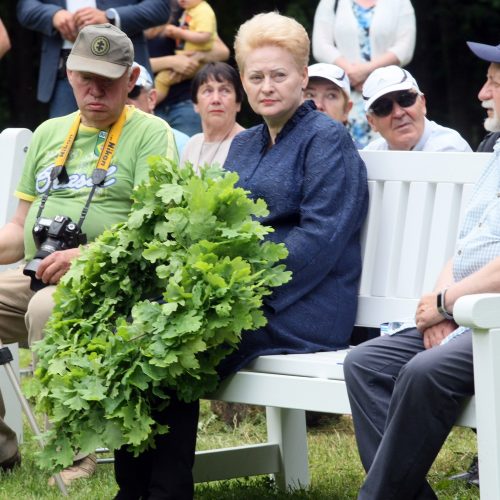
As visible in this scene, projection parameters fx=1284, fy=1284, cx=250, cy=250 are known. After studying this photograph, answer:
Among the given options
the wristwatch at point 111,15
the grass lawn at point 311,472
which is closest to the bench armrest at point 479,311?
the grass lawn at point 311,472

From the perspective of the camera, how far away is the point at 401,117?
18.9 ft

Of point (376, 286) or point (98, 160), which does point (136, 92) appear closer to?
point (98, 160)

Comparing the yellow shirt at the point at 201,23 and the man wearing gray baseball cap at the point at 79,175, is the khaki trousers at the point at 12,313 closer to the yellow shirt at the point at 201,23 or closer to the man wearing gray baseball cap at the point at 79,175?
the man wearing gray baseball cap at the point at 79,175

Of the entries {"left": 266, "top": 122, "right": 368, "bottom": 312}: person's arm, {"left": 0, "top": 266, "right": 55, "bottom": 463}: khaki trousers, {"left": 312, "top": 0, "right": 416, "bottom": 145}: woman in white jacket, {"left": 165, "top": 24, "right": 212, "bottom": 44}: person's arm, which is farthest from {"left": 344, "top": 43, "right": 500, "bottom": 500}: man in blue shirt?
{"left": 165, "top": 24, "right": 212, "bottom": 44}: person's arm

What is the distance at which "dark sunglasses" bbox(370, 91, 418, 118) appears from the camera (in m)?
5.79

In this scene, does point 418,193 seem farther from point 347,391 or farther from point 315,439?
point 315,439

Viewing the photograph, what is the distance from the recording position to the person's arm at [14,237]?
5.47 metres

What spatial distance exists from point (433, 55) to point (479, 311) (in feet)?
40.0

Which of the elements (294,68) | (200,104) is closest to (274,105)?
(294,68)

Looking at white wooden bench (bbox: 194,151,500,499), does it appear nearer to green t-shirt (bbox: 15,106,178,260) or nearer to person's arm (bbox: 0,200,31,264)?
green t-shirt (bbox: 15,106,178,260)

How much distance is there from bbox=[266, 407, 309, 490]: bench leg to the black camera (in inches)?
41.1

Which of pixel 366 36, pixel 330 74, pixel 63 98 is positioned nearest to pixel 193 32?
pixel 63 98

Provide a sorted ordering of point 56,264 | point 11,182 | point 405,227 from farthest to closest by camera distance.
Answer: point 11,182 → point 56,264 → point 405,227

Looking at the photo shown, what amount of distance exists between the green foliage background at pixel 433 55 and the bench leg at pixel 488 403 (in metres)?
10.7
